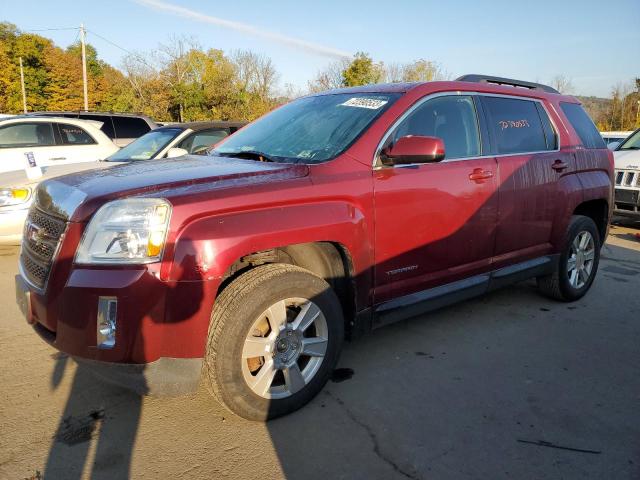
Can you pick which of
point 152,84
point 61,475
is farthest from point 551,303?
point 152,84

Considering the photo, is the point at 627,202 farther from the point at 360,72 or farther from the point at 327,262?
the point at 360,72

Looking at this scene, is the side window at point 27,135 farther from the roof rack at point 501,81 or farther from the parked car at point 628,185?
the parked car at point 628,185

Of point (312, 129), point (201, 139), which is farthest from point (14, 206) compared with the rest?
point (312, 129)

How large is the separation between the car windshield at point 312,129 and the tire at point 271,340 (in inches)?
33.4

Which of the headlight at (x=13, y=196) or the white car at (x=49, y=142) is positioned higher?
the white car at (x=49, y=142)

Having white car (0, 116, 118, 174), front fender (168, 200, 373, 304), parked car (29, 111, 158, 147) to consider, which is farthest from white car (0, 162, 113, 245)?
parked car (29, 111, 158, 147)

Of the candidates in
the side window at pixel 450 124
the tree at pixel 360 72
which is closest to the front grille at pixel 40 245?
the side window at pixel 450 124

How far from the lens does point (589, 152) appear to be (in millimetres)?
4621

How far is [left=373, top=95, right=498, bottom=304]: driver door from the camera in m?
3.10

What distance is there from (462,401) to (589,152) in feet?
9.73

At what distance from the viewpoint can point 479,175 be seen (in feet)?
11.8

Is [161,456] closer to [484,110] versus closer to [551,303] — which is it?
[484,110]

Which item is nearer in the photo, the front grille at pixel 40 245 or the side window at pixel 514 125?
the front grille at pixel 40 245

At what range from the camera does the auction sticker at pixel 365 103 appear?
10.9 ft
